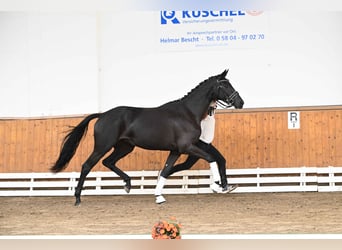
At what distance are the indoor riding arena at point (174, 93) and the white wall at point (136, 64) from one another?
0.07 feet

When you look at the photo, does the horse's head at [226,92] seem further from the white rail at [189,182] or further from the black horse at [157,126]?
the white rail at [189,182]

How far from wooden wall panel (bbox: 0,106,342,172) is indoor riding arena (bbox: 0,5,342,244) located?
20 mm

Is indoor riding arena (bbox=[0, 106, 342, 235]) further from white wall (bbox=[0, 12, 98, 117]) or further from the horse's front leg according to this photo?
white wall (bbox=[0, 12, 98, 117])

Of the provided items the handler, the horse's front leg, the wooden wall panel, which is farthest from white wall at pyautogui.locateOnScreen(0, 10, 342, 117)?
the horse's front leg

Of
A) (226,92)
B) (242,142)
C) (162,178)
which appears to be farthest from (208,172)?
(226,92)

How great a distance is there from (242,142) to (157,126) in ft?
7.89

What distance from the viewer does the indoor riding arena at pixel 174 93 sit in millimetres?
8805

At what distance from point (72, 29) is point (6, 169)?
124 inches

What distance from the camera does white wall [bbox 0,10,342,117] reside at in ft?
29.7

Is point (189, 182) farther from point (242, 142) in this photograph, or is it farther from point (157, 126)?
point (157, 126)

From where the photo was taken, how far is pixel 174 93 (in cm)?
934

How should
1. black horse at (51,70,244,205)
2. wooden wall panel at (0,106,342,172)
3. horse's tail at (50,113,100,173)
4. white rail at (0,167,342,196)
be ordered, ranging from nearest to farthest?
black horse at (51,70,244,205), horse's tail at (50,113,100,173), white rail at (0,167,342,196), wooden wall panel at (0,106,342,172)

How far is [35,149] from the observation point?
31.2 ft

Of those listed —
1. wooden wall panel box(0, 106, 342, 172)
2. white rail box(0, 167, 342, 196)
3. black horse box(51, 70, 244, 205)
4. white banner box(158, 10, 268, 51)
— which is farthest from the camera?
white banner box(158, 10, 268, 51)
